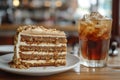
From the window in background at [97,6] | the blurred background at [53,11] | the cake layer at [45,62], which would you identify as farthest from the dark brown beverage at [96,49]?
the window in background at [97,6]

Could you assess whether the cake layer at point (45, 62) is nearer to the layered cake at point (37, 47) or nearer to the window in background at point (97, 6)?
the layered cake at point (37, 47)

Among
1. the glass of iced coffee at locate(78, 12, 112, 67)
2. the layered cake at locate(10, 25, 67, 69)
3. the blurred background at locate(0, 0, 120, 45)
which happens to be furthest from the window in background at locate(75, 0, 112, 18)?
the layered cake at locate(10, 25, 67, 69)

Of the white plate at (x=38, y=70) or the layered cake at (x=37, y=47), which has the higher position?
the layered cake at (x=37, y=47)

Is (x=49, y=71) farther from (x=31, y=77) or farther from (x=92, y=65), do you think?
(x=92, y=65)

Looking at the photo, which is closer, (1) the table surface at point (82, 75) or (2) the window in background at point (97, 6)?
(1) the table surface at point (82, 75)

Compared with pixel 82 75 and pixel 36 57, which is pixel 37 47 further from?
pixel 82 75

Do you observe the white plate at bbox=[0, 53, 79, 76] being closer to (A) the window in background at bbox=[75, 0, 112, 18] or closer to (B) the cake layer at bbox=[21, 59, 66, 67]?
(B) the cake layer at bbox=[21, 59, 66, 67]
